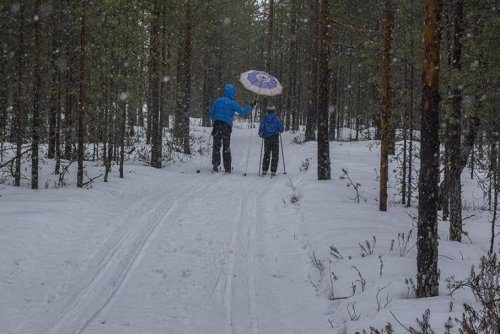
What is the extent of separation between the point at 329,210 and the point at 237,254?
2947 millimetres

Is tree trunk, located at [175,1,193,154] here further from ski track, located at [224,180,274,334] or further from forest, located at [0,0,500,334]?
ski track, located at [224,180,274,334]

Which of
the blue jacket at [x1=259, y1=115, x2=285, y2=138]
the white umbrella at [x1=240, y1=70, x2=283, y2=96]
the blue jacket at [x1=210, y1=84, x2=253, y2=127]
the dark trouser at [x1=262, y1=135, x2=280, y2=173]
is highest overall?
the white umbrella at [x1=240, y1=70, x2=283, y2=96]

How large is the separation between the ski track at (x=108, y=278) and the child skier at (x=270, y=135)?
6.44 metres

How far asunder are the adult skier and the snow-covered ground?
12.6 ft

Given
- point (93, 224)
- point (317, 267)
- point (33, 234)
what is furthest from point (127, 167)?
point (317, 267)

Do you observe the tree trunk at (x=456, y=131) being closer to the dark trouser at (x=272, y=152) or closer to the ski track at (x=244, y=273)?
the ski track at (x=244, y=273)

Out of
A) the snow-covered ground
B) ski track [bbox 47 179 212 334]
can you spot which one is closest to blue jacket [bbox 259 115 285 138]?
the snow-covered ground

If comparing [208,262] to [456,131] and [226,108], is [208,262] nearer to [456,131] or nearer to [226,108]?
[456,131]

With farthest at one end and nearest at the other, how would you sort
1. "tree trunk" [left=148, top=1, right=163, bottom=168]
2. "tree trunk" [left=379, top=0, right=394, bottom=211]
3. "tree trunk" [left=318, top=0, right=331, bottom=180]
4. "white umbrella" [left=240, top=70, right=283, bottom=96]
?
"white umbrella" [left=240, top=70, right=283, bottom=96] < "tree trunk" [left=148, top=1, right=163, bottom=168] < "tree trunk" [left=318, top=0, right=331, bottom=180] < "tree trunk" [left=379, top=0, right=394, bottom=211]

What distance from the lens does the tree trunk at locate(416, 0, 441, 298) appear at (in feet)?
16.4

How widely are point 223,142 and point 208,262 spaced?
29.3 feet

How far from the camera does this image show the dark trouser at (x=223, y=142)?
1538cm

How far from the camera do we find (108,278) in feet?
19.6

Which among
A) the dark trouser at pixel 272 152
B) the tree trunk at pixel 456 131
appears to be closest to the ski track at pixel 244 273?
the tree trunk at pixel 456 131
